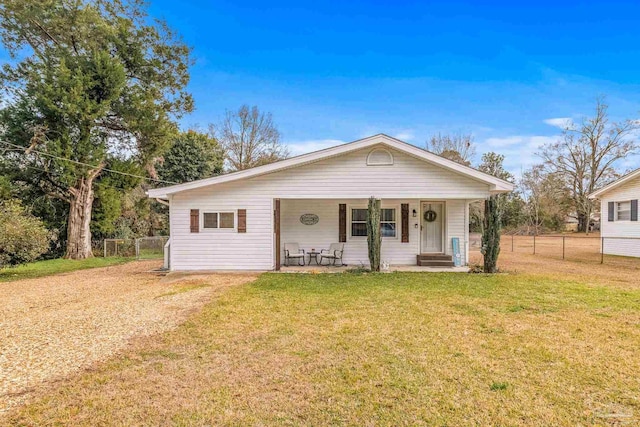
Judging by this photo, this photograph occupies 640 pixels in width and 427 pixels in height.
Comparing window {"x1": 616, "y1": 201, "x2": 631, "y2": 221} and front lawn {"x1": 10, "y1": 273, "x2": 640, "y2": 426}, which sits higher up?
window {"x1": 616, "y1": 201, "x2": 631, "y2": 221}

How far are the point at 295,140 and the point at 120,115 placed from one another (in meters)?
14.6

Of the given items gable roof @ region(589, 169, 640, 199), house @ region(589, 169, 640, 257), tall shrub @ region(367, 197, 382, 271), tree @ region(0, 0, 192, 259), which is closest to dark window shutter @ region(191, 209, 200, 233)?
tall shrub @ region(367, 197, 382, 271)

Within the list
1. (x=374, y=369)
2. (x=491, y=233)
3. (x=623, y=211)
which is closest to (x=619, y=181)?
(x=623, y=211)

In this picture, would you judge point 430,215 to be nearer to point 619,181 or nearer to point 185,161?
point 619,181

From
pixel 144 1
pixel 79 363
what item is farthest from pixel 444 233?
pixel 144 1

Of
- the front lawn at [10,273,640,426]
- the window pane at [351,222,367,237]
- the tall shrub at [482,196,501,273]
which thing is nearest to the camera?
the front lawn at [10,273,640,426]

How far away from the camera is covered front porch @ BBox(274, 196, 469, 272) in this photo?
479 inches

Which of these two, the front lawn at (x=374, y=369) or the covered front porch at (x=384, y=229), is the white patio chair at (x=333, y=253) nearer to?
the covered front porch at (x=384, y=229)

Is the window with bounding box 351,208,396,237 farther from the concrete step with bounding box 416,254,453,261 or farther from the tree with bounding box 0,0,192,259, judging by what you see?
the tree with bounding box 0,0,192,259

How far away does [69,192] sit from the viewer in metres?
16.9

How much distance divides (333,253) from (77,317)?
767 centimetres

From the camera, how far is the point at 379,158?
10.8m

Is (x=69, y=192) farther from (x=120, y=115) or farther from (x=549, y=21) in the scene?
(x=549, y=21)

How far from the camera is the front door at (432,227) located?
12417 millimetres
